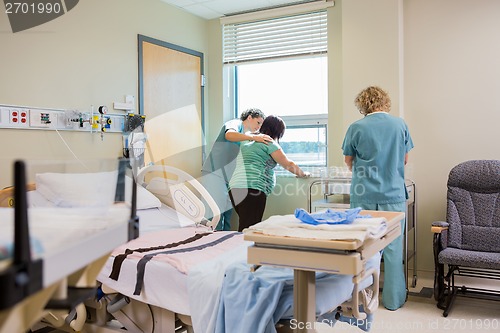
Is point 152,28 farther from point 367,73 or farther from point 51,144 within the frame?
point 367,73

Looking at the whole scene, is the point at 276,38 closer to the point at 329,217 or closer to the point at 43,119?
the point at 43,119

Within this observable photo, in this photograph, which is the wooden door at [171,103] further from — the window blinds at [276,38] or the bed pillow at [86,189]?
the bed pillow at [86,189]

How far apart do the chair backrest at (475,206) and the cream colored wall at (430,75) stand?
33cm

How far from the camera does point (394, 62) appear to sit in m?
3.51

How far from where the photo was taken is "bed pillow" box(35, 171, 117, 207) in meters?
1.05

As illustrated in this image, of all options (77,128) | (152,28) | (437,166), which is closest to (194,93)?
(152,28)

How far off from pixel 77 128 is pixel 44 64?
0.47m

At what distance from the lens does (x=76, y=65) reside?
3203 millimetres

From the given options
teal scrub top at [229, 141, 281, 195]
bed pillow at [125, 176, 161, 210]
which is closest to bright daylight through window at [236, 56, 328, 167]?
teal scrub top at [229, 141, 281, 195]

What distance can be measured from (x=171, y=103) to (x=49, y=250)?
343 cm

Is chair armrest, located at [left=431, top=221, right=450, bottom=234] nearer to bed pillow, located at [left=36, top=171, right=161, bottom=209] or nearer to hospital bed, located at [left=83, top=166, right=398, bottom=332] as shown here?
hospital bed, located at [left=83, top=166, right=398, bottom=332]

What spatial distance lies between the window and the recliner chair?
1.23 m

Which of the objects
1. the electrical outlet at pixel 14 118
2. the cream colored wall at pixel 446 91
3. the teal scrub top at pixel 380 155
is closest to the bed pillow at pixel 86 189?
the electrical outlet at pixel 14 118

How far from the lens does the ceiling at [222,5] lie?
403cm
